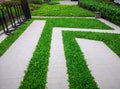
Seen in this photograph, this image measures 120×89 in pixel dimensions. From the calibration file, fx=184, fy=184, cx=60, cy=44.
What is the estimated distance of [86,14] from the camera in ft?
50.8

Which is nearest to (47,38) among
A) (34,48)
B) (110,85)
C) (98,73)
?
(34,48)

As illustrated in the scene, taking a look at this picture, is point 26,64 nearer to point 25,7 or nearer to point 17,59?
point 17,59

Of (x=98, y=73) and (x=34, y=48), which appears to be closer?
(x=98, y=73)

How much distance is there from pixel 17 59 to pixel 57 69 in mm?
1628

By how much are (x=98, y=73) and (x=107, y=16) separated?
8.71 metres

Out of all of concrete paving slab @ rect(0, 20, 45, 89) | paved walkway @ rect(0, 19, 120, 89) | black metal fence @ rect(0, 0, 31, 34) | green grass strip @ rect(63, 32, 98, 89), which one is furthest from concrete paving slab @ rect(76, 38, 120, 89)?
black metal fence @ rect(0, 0, 31, 34)

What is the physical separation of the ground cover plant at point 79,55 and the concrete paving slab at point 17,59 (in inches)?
55.7

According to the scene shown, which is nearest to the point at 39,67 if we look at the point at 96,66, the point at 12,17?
the point at 96,66

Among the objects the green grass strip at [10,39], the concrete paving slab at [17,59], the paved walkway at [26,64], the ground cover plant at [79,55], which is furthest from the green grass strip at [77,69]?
the green grass strip at [10,39]

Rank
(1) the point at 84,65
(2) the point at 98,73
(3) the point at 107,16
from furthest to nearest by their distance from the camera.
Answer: (3) the point at 107,16 < (1) the point at 84,65 < (2) the point at 98,73

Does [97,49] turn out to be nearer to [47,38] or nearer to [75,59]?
[75,59]

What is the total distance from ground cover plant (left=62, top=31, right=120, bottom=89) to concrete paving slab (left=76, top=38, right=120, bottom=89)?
20cm

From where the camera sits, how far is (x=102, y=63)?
6.11 meters

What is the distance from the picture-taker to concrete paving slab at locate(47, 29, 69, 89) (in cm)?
491
